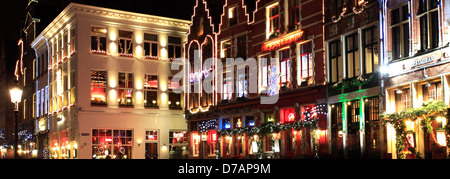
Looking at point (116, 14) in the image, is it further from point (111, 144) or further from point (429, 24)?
point (429, 24)

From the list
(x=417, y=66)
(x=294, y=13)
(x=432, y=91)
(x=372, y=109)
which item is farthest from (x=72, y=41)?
(x=432, y=91)

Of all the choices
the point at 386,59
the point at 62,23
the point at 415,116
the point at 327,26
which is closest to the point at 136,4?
the point at 62,23

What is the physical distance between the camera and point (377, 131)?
24719mm

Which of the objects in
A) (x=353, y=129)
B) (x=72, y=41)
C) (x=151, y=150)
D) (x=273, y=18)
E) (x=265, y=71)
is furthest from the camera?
(x=151, y=150)

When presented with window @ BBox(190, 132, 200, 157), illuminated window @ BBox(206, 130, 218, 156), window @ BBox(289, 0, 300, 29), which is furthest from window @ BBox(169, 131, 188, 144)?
window @ BBox(289, 0, 300, 29)

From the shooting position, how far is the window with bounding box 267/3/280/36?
32.0m

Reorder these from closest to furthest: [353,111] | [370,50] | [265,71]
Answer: [370,50], [353,111], [265,71]

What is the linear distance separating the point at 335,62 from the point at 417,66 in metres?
6.04

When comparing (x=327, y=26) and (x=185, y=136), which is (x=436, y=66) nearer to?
(x=327, y=26)

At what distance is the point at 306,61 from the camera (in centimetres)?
2959

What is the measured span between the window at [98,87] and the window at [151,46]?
4045 mm

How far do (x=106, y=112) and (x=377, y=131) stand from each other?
22.8 m

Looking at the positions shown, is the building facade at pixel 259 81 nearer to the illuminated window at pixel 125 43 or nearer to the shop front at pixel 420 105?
the illuminated window at pixel 125 43

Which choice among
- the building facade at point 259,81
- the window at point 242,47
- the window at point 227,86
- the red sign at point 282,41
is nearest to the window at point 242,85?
the building facade at point 259,81
